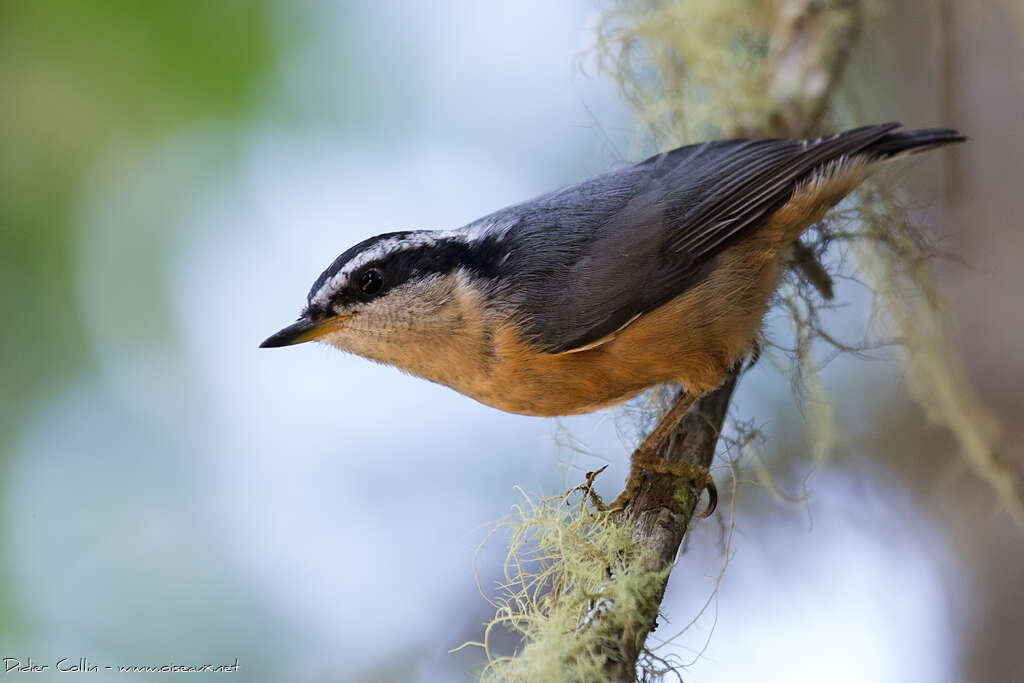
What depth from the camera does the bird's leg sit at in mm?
2055

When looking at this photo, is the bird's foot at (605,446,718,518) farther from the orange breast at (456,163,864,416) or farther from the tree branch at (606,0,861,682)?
the orange breast at (456,163,864,416)

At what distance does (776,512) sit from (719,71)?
1626mm

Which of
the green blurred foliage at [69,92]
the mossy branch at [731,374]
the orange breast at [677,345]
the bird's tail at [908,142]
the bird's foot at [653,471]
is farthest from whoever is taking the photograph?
the green blurred foliage at [69,92]

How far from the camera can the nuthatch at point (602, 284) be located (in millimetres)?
2143

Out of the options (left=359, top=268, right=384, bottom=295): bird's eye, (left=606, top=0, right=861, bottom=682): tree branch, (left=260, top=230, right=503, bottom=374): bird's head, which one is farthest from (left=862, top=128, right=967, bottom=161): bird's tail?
(left=359, top=268, right=384, bottom=295): bird's eye

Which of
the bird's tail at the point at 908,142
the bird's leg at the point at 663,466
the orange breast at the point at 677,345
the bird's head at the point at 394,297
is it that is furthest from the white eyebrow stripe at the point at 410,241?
the bird's tail at the point at 908,142

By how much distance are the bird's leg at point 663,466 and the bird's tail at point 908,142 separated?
2.89 ft

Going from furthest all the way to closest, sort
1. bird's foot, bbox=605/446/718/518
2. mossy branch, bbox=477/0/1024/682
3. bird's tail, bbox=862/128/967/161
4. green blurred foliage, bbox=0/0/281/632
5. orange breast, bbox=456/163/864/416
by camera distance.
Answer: green blurred foliage, bbox=0/0/281/632 < bird's tail, bbox=862/128/967/161 < orange breast, bbox=456/163/864/416 < bird's foot, bbox=605/446/718/518 < mossy branch, bbox=477/0/1024/682

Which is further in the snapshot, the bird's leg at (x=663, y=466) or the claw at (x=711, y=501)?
the claw at (x=711, y=501)

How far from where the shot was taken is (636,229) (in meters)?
2.29

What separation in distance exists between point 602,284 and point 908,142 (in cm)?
98

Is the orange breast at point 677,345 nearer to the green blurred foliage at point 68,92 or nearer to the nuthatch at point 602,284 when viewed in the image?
the nuthatch at point 602,284

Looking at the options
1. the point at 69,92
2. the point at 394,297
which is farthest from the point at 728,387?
the point at 69,92

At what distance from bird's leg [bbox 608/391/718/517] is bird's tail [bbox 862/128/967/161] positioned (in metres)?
0.88
